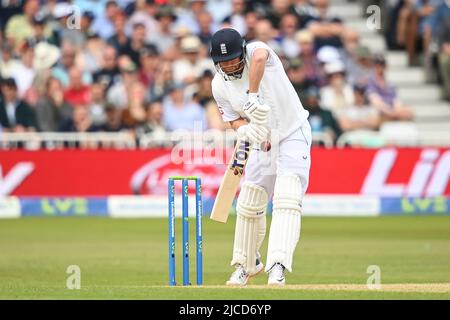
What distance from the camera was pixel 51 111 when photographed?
17.3 meters

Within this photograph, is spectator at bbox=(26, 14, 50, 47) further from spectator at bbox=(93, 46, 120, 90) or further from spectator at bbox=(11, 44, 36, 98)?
spectator at bbox=(93, 46, 120, 90)

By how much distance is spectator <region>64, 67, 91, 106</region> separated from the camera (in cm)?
1767

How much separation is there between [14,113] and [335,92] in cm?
464

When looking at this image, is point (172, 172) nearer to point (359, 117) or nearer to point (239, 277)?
point (359, 117)

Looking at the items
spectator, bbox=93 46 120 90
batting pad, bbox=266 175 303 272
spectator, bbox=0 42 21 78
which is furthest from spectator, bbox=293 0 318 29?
batting pad, bbox=266 175 303 272

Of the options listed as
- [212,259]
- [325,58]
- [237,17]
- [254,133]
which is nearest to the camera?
[254,133]

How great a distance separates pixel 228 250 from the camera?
499 inches

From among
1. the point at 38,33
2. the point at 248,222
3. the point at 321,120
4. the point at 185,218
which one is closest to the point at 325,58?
the point at 321,120

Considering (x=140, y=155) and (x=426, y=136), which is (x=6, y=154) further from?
(x=426, y=136)

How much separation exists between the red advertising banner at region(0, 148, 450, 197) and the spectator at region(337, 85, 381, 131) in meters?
0.82

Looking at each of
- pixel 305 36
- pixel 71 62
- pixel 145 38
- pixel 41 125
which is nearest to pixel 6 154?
pixel 41 125

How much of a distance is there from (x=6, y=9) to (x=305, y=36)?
178 inches

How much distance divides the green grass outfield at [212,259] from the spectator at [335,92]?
1.96 meters

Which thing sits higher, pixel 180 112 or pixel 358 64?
pixel 358 64
